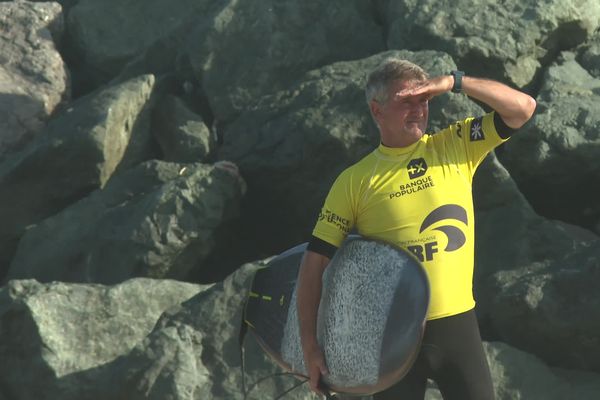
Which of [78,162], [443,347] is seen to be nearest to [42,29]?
[78,162]

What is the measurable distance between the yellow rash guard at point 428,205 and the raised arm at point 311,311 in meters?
0.10

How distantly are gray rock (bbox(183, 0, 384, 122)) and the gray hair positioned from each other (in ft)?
14.8

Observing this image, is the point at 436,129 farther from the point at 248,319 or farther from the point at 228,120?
the point at 248,319

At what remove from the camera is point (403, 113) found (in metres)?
3.92

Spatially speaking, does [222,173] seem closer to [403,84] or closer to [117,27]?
[117,27]

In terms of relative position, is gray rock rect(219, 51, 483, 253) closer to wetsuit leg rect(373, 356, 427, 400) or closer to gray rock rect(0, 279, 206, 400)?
gray rock rect(0, 279, 206, 400)

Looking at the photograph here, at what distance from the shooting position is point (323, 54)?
8586 mm

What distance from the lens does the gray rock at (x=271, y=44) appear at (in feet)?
28.0

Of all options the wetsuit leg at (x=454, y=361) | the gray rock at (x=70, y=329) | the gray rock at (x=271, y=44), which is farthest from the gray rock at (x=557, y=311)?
the gray rock at (x=271, y=44)

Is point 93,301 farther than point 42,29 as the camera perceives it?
No

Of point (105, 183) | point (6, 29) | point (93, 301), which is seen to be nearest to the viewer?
point (93, 301)

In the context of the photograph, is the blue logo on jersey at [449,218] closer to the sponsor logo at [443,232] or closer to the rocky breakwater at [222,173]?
the sponsor logo at [443,232]

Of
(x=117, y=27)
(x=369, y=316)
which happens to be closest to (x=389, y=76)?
(x=369, y=316)

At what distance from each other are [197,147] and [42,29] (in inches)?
95.9
